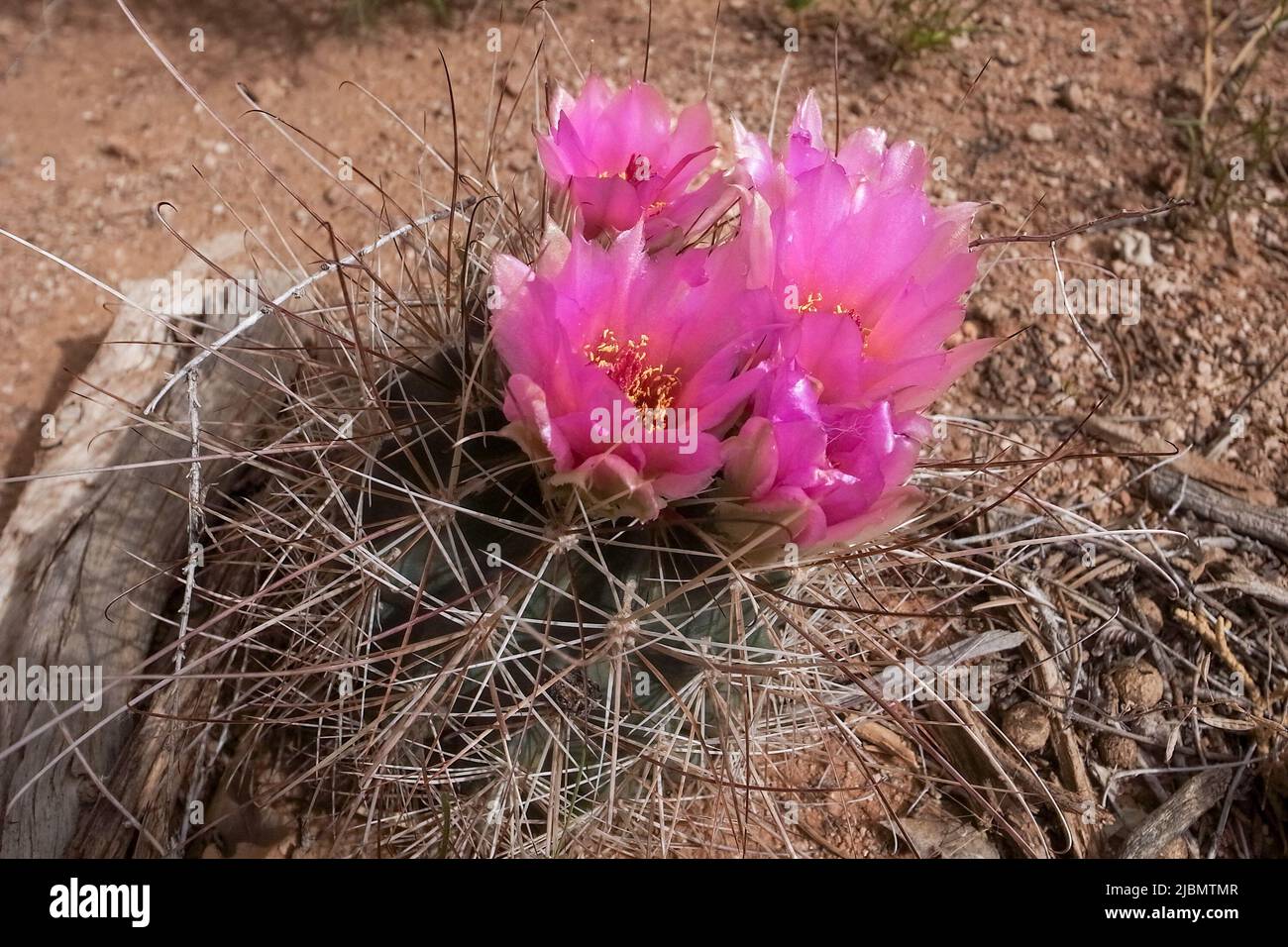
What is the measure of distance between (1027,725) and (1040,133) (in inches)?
59.8

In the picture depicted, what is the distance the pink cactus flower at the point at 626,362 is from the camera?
83 centimetres

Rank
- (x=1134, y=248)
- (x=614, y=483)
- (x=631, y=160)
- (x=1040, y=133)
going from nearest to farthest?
(x=614, y=483) < (x=631, y=160) < (x=1134, y=248) < (x=1040, y=133)

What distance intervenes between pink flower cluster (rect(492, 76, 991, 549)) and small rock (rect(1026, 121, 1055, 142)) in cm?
163

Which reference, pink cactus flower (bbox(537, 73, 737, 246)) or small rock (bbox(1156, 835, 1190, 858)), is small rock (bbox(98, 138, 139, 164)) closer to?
pink cactus flower (bbox(537, 73, 737, 246))

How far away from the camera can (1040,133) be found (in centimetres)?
243

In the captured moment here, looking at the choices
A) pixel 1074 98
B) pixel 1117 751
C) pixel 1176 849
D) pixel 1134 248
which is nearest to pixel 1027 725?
pixel 1117 751

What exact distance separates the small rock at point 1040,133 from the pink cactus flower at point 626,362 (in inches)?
71.3

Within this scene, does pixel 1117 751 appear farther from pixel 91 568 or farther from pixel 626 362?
pixel 91 568

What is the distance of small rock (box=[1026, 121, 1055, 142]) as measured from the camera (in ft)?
7.95

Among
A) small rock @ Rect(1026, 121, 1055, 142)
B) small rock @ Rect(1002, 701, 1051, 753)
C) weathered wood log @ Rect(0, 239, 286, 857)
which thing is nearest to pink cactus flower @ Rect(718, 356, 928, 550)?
weathered wood log @ Rect(0, 239, 286, 857)

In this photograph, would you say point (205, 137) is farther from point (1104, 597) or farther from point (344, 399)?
point (1104, 597)

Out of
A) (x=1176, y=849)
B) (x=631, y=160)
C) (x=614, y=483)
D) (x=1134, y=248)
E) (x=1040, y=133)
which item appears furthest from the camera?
(x=1040, y=133)
